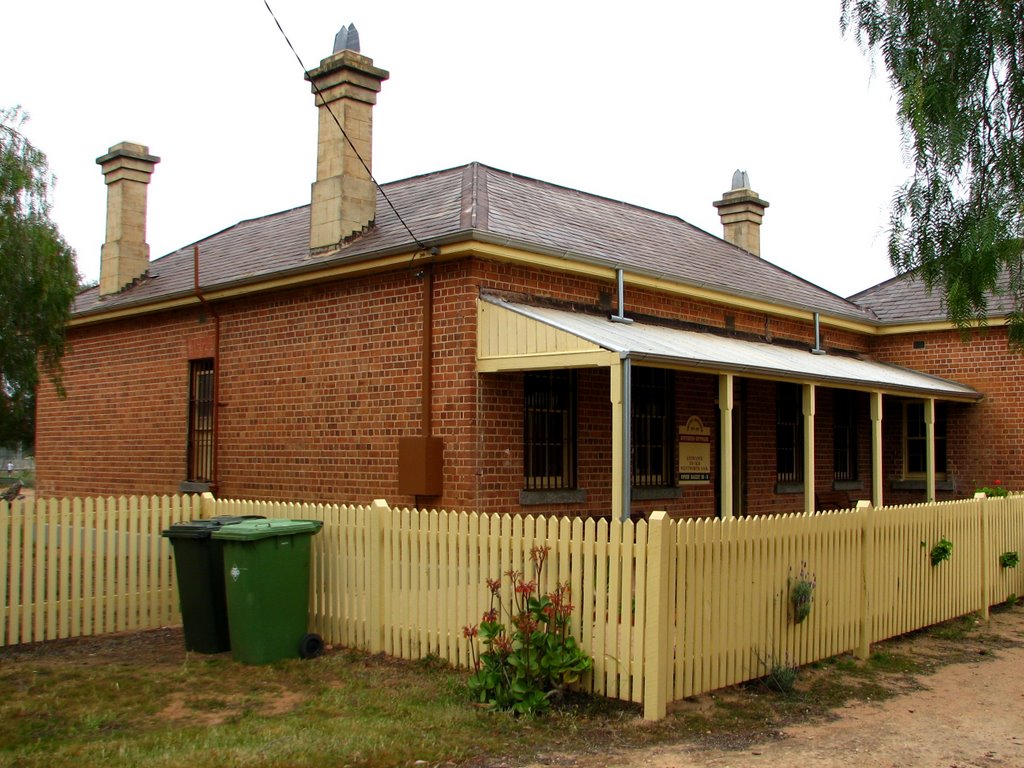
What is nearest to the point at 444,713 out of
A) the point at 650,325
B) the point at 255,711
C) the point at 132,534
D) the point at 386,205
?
the point at 255,711

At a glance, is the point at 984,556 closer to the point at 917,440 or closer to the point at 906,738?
the point at 906,738

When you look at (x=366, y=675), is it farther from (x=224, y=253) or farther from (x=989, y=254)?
(x=224, y=253)

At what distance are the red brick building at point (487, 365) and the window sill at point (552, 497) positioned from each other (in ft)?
0.07

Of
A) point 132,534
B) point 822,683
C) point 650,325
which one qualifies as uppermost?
point 650,325

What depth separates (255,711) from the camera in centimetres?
676

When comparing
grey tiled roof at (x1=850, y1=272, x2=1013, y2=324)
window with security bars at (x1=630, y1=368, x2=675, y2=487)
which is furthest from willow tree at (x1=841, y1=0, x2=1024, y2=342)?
grey tiled roof at (x1=850, y1=272, x2=1013, y2=324)

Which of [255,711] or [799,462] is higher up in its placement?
[799,462]

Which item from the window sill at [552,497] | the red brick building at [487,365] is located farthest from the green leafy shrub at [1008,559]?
the window sill at [552,497]

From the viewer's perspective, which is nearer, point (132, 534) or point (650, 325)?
point (132, 534)

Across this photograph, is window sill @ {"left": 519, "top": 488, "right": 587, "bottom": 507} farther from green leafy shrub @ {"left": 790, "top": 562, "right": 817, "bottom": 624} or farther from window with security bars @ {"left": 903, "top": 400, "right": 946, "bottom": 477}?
window with security bars @ {"left": 903, "top": 400, "right": 946, "bottom": 477}

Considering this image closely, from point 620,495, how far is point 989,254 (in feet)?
11.8

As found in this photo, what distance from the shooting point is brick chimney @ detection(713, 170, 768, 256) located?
20078 mm

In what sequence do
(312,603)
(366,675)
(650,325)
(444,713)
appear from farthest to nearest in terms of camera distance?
1. (650,325)
2. (312,603)
3. (366,675)
4. (444,713)

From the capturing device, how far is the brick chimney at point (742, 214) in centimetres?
2008
